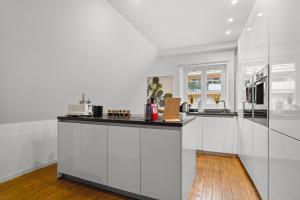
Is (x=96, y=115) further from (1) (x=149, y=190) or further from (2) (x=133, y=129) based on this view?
(1) (x=149, y=190)

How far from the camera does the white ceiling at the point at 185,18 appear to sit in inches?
97.0

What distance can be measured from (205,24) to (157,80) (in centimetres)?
238

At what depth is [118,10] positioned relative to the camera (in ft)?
8.82

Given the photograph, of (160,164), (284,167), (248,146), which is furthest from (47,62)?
(248,146)

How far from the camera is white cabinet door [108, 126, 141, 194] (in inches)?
70.4

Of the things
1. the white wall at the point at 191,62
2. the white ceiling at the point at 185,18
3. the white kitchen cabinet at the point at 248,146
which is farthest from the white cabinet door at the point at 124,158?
the white wall at the point at 191,62

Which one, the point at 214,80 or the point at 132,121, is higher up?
the point at 214,80

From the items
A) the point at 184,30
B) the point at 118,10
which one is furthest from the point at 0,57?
the point at 184,30

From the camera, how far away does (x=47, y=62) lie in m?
2.22

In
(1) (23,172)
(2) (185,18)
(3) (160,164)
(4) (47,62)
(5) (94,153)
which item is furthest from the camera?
(2) (185,18)

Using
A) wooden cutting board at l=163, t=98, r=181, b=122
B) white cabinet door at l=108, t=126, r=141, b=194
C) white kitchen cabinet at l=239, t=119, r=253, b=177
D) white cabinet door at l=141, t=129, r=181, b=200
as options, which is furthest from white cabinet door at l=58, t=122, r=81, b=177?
white kitchen cabinet at l=239, t=119, r=253, b=177

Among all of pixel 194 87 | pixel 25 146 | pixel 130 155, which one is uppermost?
pixel 194 87

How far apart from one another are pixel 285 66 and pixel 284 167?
0.79 m

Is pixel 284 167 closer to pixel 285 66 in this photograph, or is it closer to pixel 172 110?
pixel 285 66
